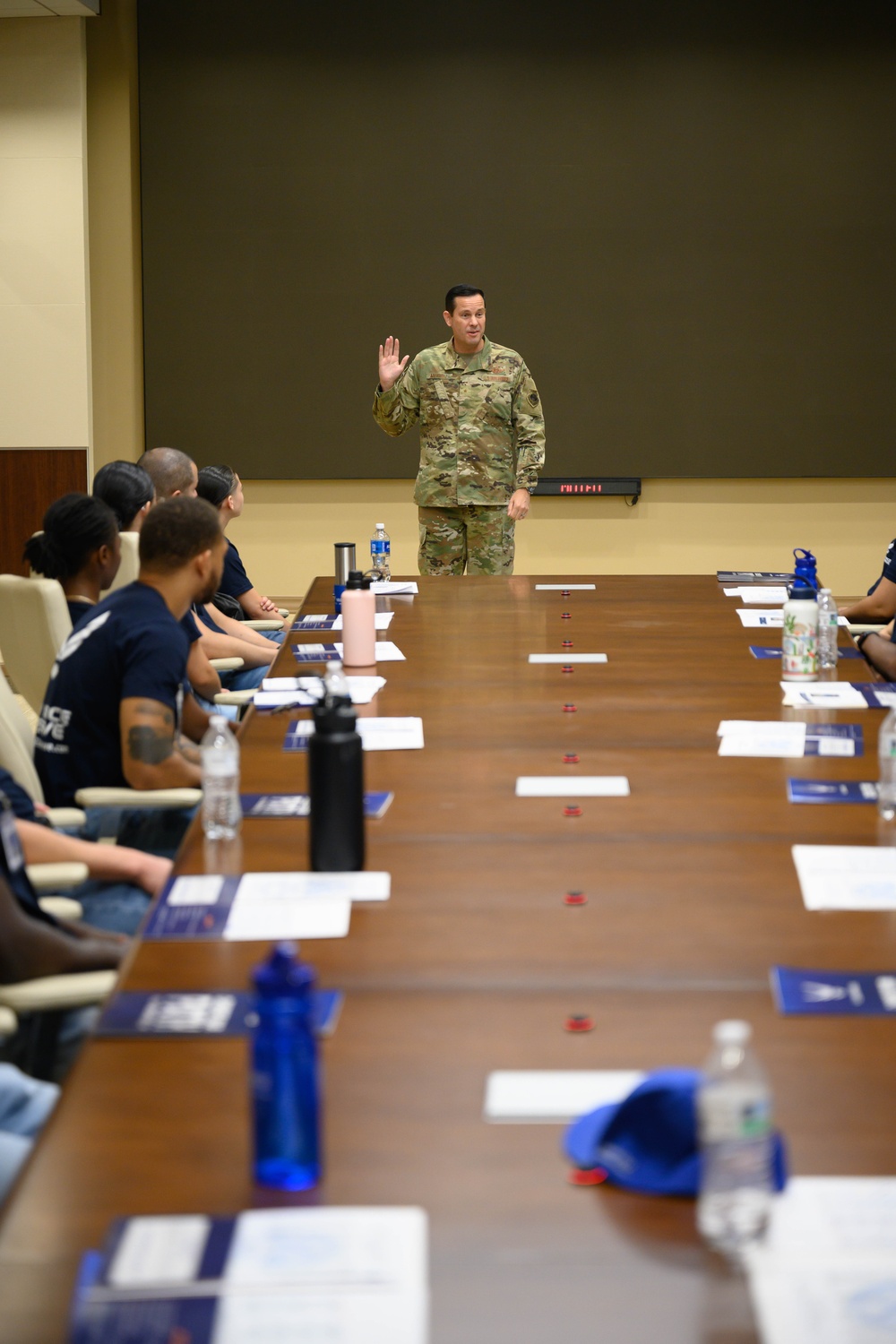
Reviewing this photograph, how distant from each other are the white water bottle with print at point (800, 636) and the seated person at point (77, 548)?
5.57 feet

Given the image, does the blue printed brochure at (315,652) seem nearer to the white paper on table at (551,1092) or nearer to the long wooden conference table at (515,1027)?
the long wooden conference table at (515,1027)

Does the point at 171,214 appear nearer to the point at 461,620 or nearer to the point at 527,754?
the point at 461,620

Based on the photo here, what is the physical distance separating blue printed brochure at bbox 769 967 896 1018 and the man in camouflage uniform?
190 inches

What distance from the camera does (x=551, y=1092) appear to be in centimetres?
142

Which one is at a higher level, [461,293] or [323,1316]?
[461,293]

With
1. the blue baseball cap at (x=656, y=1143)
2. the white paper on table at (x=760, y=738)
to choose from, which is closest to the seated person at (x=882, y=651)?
the white paper on table at (x=760, y=738)

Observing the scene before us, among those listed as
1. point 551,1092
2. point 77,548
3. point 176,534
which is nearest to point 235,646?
point 77,548

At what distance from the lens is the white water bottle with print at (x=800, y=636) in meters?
3.36

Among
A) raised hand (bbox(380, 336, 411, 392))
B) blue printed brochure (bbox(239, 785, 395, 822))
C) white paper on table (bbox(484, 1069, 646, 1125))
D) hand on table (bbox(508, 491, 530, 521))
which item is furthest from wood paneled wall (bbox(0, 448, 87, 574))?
white paper on table (bbox(484, 1069, 646, 1125))

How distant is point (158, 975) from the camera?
5.66ft

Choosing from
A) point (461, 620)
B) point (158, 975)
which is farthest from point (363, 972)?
point (461, 620)

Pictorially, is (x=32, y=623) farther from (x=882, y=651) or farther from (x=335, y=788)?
(x=882, y=651)

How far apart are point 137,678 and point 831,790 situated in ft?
4.40

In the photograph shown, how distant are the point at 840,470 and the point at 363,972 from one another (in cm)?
702
